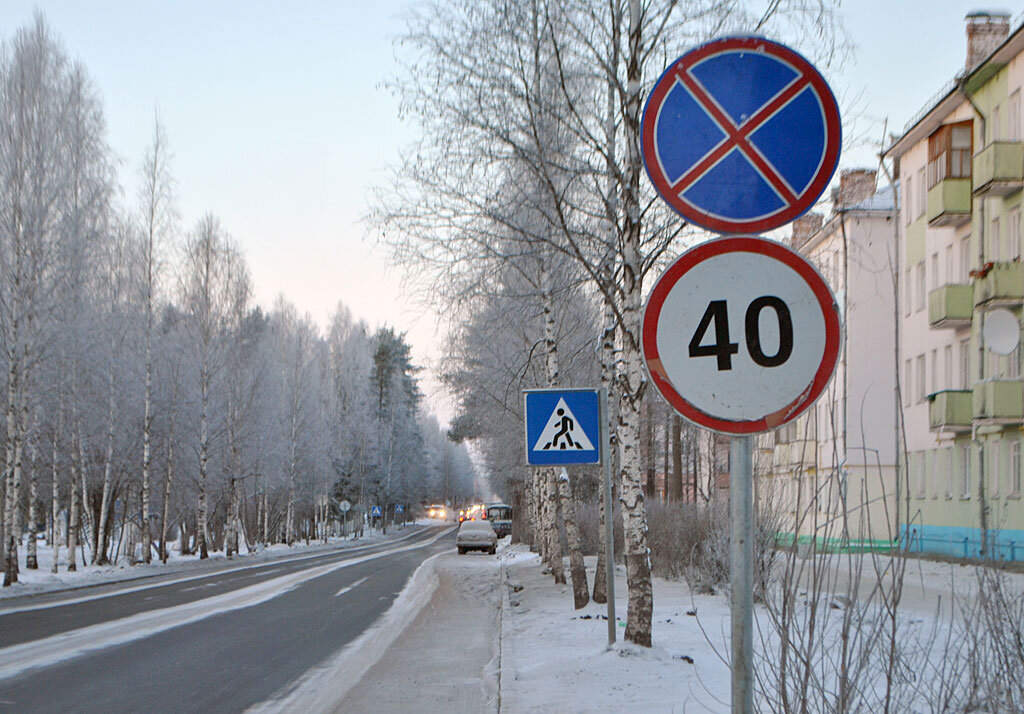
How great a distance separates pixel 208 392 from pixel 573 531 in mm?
32023

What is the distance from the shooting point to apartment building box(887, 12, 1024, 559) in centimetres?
2850

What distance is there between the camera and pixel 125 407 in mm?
40031

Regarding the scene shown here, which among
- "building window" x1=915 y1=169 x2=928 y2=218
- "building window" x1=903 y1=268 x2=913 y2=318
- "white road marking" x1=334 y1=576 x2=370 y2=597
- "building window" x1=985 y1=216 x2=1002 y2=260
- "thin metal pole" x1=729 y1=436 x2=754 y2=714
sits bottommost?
"white road marking" x1=334 y1=576 x2=370 y2=597

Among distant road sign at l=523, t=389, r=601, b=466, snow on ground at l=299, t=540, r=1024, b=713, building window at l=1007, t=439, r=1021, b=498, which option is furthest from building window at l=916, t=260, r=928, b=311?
distant road sign at l=523, t=389, r=601, b=466

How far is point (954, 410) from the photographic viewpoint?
101ft

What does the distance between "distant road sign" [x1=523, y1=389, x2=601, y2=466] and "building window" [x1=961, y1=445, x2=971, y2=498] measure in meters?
24.0

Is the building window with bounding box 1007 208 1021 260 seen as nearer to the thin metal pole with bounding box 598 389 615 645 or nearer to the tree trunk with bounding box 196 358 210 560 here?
the thin metal pole with bounding box 598 389 615 645

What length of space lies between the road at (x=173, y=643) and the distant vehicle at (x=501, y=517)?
54789mm

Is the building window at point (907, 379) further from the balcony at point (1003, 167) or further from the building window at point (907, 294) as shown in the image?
the balcony at point (1003, 167)

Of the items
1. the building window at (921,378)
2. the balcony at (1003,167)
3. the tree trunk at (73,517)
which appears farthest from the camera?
the building window at (921,378)

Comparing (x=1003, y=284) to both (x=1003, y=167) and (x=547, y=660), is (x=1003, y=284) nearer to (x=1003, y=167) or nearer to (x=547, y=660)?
(x=1003, y=167)

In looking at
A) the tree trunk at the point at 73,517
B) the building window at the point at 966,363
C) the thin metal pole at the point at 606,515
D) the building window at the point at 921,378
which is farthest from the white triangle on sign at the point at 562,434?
the building window at the point at 921,378

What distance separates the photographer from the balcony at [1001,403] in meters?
28.0

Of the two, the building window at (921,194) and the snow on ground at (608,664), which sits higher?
the building window at (921,194)
